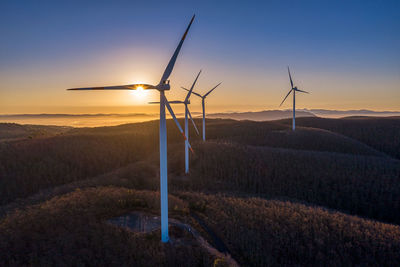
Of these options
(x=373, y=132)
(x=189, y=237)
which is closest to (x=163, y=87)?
(x=189, y=237)

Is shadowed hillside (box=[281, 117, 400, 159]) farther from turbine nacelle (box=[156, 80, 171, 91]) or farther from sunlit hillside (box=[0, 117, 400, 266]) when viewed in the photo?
turbine nacelle (box=[156, 80, 171, 91])

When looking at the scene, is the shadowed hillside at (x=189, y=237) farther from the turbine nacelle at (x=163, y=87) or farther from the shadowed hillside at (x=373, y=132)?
the shadowed hillside at (x=373, y=132)

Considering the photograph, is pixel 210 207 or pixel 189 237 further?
pixel 210 207

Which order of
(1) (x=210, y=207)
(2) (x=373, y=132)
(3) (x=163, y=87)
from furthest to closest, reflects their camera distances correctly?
(2) (x=373, y=132), (1) (x=210, y=207), (3) (x=163, y=87)

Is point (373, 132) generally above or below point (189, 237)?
above

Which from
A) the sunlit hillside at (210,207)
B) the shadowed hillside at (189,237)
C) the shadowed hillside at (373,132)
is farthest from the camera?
the shadowed hillside at (373,132)

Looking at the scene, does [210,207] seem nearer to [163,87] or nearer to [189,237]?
[189,237]

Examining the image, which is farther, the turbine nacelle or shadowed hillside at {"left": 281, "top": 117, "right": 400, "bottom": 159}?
shadowed hillside at {"left": 281, "top": 117, "right": 400, "bottom": 159}

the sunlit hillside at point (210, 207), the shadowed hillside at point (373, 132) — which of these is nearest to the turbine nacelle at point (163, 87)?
the sunlit hillside at point (210, 207)

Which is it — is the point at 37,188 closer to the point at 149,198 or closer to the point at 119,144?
the point at 149,198

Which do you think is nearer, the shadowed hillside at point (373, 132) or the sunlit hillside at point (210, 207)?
the sunlit hillside at point (210, 207)

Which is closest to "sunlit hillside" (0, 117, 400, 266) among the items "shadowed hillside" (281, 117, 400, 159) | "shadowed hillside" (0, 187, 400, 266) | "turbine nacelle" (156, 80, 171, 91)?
"shadowed hillside" (0, 187, 400, 266)
